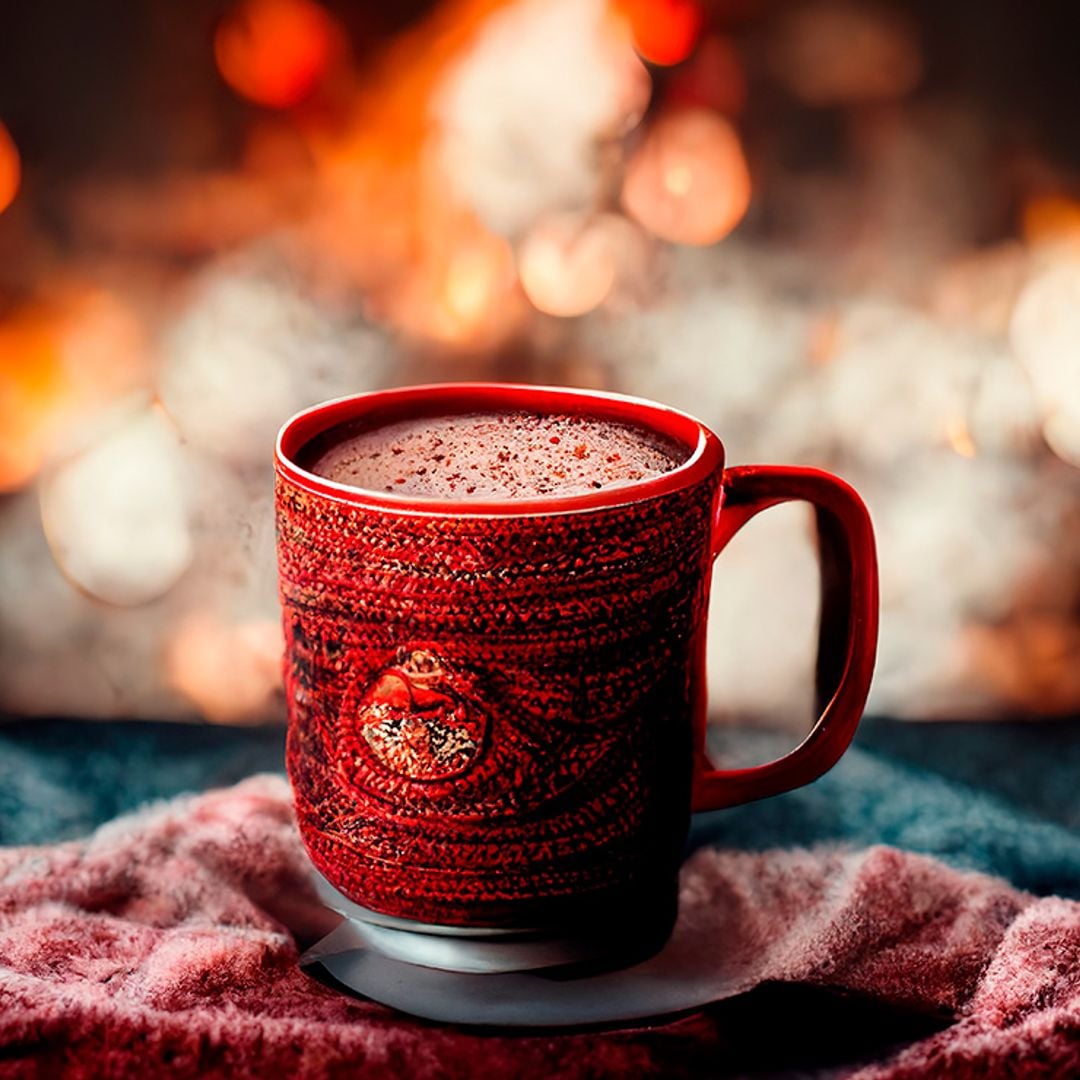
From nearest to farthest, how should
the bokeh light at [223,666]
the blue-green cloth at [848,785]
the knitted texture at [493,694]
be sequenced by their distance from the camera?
the knitted texture at [493,694] < the blue-green cloth at [848,785] < the bokeh light at [223,666]

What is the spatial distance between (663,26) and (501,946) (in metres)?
0.43

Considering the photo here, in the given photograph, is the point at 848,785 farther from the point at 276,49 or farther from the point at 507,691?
the point at 276,49

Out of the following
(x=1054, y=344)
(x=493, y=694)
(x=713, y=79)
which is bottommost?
Answer: (x=493, y=694)

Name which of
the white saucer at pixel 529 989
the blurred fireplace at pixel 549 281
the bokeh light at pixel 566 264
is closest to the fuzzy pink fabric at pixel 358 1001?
the white saucer at pixel 529 989

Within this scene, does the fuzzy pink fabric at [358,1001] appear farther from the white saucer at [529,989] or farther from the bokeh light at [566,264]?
the bokeh light at [566,264]

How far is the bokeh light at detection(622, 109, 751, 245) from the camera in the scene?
73cm

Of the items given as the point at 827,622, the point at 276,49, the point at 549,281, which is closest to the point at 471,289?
the point at 549,281

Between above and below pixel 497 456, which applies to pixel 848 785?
below

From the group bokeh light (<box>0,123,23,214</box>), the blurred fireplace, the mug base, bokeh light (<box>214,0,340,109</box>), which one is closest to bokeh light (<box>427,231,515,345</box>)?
the blurred fireplace

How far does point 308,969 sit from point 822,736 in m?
0.21

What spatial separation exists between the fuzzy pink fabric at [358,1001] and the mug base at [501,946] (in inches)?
1.1

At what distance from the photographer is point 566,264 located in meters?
0.75

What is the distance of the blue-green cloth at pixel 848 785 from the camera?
675 mm

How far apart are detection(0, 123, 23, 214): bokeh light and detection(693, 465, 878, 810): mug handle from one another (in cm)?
40
